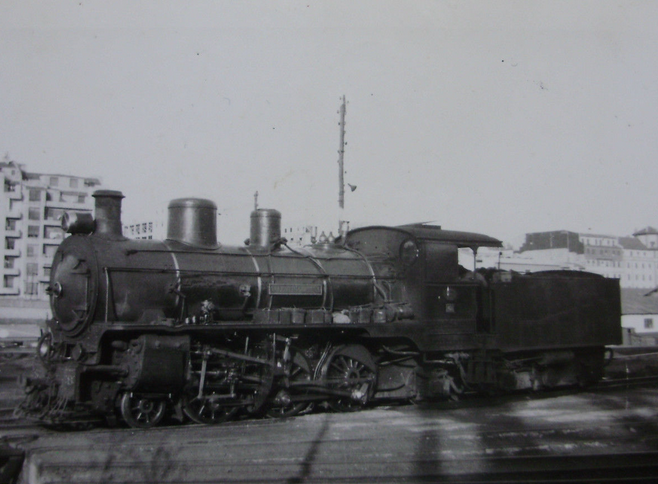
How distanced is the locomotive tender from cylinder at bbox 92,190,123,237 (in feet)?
0.07

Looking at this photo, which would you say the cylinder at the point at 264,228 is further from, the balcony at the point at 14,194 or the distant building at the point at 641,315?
the balcony at the point at 14,194

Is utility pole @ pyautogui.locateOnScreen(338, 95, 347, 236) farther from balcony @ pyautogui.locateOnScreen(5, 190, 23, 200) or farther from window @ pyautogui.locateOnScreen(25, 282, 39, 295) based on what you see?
window @ pyautogui.locateOnScreen(25, 282, 39, 295)

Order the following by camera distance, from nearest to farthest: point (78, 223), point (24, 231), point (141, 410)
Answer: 1. point (141, 410)
2. point (78, 223)
3. point (24, 231)

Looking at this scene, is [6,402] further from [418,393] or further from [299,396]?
[418,393]

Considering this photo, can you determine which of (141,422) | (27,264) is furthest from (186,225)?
(27,264)

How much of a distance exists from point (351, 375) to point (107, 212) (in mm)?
4665

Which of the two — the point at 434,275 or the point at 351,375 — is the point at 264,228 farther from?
the point at 434,275

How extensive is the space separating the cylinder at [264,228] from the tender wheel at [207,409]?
2.90m

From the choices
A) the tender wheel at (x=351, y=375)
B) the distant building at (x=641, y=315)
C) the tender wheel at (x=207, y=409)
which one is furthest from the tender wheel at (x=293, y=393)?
the distant building at (x=641, y=315)

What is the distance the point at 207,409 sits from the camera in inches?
368

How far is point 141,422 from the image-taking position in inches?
347

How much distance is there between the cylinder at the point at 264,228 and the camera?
1106 centimetres

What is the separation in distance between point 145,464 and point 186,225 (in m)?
4.33

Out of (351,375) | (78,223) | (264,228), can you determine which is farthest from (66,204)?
(351,375)
